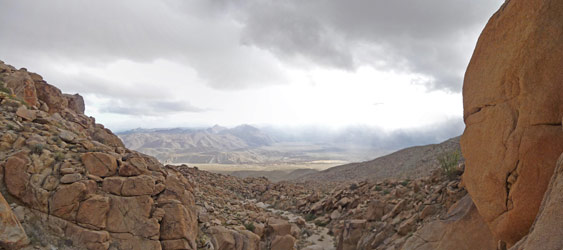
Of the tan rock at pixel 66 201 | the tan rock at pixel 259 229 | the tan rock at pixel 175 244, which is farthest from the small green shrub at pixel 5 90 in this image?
the tan rock at pixel 259 229

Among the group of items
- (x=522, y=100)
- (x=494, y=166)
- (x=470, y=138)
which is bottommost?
(x=494, y=166)

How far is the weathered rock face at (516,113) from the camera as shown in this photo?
533 centimetres

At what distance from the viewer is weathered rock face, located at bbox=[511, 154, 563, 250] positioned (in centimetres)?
378

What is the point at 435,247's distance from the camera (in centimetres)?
896

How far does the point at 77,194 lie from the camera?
8.06 meters

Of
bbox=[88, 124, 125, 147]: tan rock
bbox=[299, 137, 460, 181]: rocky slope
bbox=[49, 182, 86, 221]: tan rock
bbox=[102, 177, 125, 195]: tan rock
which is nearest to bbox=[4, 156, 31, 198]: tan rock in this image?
bbox=[49, 182, 86, 221]: tan rock

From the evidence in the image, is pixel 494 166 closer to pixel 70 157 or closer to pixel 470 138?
pixel 470 138

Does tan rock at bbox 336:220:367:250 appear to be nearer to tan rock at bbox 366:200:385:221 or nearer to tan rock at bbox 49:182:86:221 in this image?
tan rock at bbox 366:200:385:221

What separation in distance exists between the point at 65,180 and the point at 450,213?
12.4m

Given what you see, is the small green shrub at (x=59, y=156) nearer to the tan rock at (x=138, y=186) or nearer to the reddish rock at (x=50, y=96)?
the tan rock at (x=138, y=186)

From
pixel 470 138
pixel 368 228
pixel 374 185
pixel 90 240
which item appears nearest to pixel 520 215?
pixel 470 138

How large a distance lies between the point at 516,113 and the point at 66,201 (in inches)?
455

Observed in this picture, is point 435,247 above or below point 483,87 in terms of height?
below

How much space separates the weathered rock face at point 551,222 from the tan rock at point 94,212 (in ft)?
32.3
